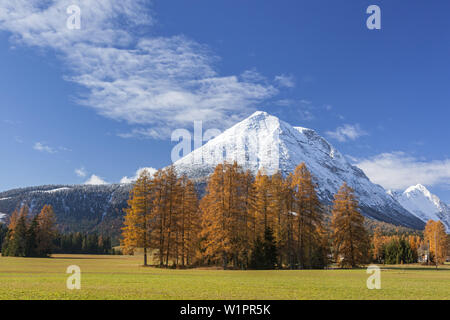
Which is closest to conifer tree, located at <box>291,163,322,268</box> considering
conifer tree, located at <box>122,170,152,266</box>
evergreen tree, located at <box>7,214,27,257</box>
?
conifer tree, located at <box>122,170,152,266</box>

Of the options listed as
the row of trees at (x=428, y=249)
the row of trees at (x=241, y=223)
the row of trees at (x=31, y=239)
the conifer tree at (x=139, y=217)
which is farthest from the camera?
the row of trees at (x=428, y=249)

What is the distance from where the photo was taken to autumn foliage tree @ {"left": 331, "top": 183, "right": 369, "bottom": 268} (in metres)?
62.5

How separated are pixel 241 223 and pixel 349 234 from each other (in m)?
21.1

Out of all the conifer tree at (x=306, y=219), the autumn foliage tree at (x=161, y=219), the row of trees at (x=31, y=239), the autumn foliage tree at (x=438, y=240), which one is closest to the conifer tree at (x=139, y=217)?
the autumn foliage tree at (x=161, y=219)

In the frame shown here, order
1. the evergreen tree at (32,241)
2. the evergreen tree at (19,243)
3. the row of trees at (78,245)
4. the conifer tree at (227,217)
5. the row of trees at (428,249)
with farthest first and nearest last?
the row of trees at (78,245)
the row of trees at (428,249)
the evergreen tree at (32,241)
the evergreen tree at (19,243)
the conifer tree at (227,217)

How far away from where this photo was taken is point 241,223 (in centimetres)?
5366

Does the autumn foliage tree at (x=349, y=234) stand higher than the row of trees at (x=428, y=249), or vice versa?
the autumn foliage tree at (x=349, y=234)

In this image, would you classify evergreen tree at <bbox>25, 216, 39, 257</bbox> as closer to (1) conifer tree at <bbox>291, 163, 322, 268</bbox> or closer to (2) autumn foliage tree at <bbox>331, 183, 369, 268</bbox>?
(1) conifer tree at <bbox>291, 163, 322, 268</bbox>

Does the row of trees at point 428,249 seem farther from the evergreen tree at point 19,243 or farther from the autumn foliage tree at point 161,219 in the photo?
the evergreen tree at point 19,243

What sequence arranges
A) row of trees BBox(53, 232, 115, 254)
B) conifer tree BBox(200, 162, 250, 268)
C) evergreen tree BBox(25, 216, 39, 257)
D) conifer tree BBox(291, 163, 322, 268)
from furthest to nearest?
row of trees BBox(53, 232, 115, 254)
evergreen tree BBox(25, 216, 39, 257)
conifer tree BBox(291, 163, 322, 268)
conifer tree BBox(200, 162, 250, 268)

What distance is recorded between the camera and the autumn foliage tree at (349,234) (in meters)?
62.5

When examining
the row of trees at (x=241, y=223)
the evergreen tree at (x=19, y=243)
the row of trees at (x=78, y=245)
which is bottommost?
the row of trees at (x=78, y=245)
